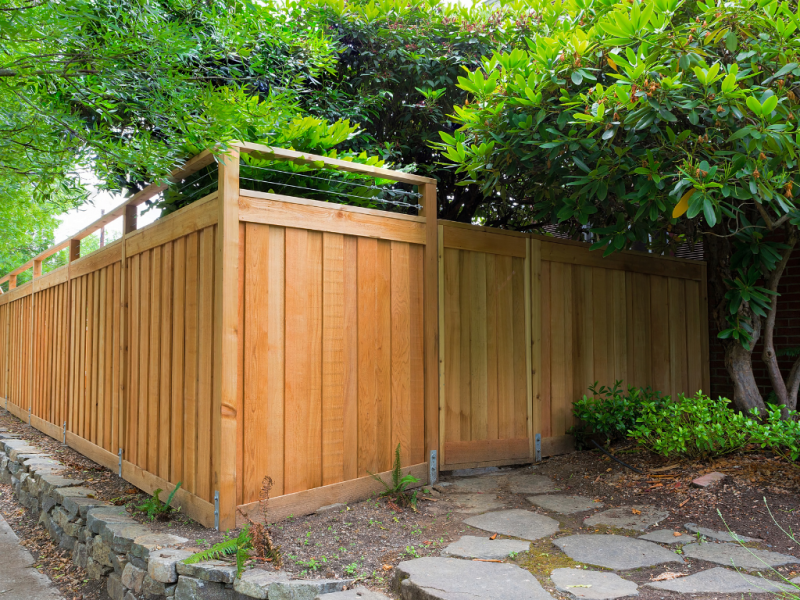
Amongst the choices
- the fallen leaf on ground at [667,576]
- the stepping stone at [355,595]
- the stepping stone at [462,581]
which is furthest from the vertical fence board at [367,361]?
the fallen leaf on ground at [667,576]

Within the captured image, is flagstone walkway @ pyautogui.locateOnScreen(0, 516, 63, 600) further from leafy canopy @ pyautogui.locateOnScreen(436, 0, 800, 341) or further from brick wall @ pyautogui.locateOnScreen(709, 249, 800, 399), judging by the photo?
brick wall @ pyautogui.locateOnScreen(709, 249, 800, 399)

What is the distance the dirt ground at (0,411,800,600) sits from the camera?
2.85 metres

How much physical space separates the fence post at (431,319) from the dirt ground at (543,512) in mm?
425

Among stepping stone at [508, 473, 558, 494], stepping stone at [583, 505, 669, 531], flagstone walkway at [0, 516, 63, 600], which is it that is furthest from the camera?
stepping stone at [508, 473, 558, 494]

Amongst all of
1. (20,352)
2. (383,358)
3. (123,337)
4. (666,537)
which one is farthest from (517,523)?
(20,352)

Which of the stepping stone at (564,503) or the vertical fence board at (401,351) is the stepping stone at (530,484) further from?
the vertical fence board at (401,351)

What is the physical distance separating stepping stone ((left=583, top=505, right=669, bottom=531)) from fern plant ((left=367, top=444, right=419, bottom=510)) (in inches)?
41.3

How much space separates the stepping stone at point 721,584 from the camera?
240 cm

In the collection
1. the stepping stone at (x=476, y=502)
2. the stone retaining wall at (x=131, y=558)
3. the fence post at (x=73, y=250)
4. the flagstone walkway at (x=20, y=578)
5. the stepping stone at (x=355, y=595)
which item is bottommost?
the flagstone walkway at (x=20, y=578)

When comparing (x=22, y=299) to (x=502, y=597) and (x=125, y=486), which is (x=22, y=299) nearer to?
(x=125, y=486)

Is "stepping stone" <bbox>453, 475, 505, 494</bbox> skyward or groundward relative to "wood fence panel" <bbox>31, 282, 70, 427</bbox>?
groundward

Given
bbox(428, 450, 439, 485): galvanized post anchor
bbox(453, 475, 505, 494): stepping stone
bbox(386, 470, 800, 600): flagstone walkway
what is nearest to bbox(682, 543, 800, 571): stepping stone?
bbox(386, 470, 800, 600): flagstone walkway

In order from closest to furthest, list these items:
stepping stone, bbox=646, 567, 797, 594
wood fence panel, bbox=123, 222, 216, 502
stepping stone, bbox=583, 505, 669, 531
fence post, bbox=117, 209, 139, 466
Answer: stepping stone, bbox=646, 567, 797, 594
stepping stone, bbox=583, 505, 669, 531
wood fence panel, bbox=123, 222, 216, 502
fence post, bbox=117, 209, 139, 466

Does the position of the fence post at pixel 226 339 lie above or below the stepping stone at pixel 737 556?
above
